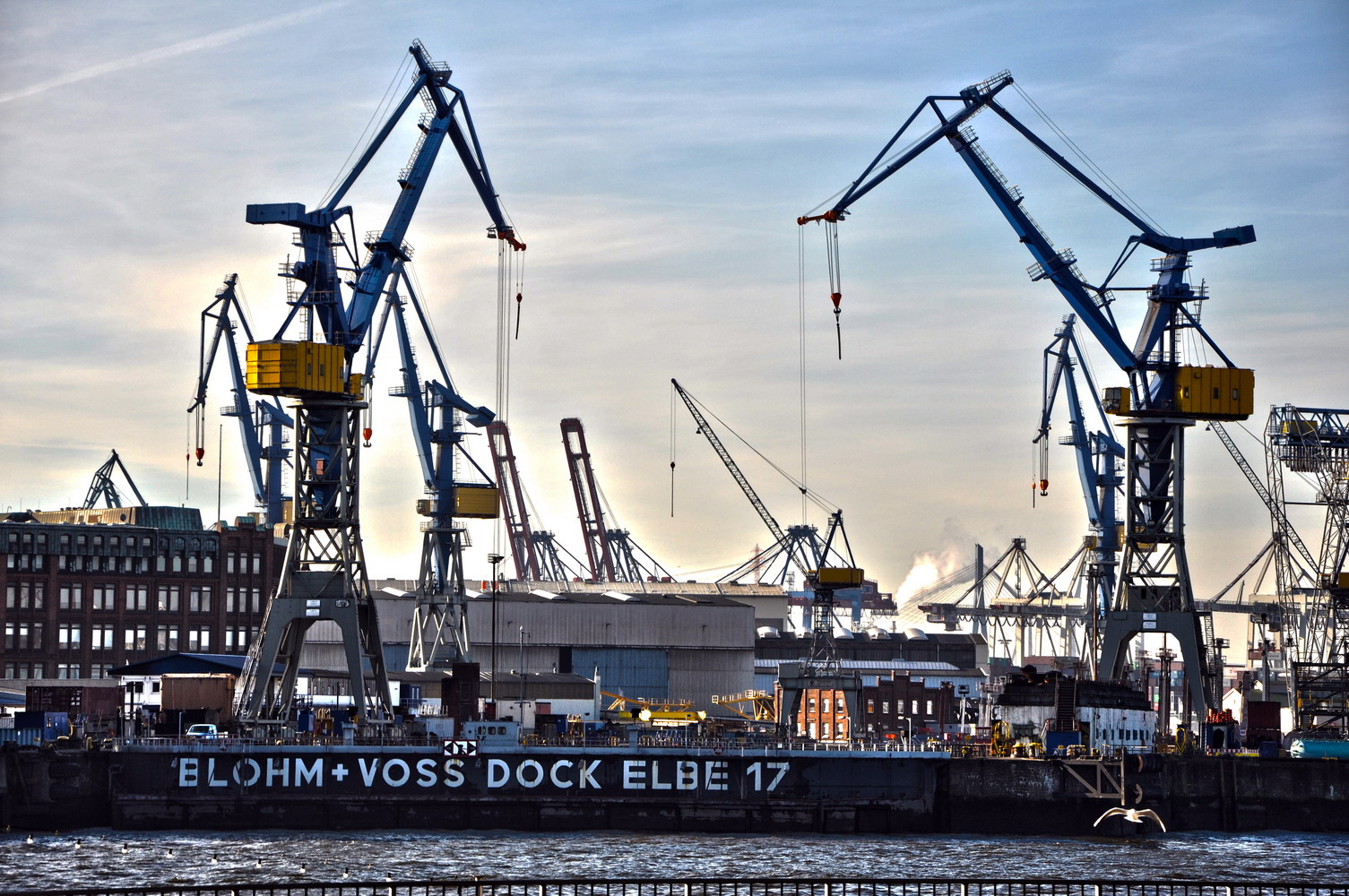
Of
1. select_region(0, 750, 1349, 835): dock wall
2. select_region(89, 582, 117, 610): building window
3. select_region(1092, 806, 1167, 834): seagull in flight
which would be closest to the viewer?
select_region(1092, 806, 1167, 834): seagull in flight

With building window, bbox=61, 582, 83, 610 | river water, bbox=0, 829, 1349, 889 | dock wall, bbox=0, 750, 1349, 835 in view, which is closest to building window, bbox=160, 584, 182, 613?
building window, bbox=61, 582, 83, 610

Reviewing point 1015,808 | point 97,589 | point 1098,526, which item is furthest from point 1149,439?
point 97,589

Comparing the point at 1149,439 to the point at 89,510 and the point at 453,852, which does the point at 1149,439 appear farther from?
the point at 89,510

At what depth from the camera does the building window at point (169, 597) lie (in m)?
161

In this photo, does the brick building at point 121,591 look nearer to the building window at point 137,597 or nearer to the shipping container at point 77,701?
the building window at point 137,597

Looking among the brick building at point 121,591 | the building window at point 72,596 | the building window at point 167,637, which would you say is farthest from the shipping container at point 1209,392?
the building window at point 72,596

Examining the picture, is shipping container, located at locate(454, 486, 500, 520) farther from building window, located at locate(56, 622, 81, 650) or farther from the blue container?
the blue container

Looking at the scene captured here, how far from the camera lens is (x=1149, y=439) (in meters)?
109

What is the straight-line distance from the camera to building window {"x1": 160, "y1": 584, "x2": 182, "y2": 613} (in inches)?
6344

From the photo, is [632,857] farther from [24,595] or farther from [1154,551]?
[24,595]

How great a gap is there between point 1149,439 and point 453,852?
50.0m

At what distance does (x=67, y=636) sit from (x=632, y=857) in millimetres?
90842

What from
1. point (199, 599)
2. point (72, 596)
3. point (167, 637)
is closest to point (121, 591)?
point (72, 596)

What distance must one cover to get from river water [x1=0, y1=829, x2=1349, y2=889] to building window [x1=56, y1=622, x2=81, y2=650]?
230 feet
